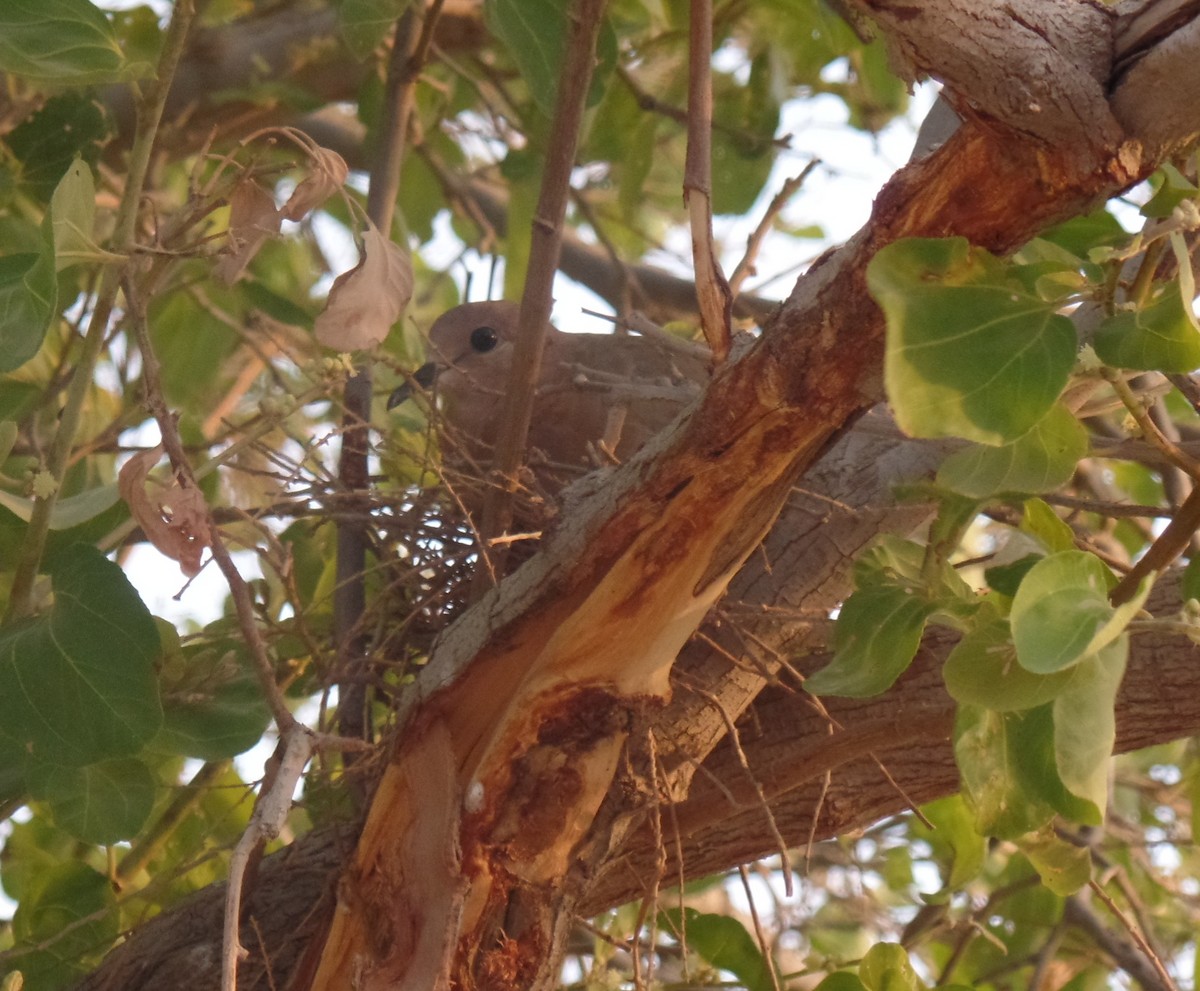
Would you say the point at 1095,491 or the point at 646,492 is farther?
the point at 1095,491

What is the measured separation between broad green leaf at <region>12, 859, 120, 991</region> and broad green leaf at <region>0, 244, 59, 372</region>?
3.37ft

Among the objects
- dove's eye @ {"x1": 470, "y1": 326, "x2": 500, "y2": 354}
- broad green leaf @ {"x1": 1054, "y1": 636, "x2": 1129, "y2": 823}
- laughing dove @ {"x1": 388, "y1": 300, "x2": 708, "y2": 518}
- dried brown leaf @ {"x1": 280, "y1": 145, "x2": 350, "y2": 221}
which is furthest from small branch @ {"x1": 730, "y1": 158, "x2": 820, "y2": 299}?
dove's eye @ {"x1": 470, "y1": 326, "x2": 500, "y2": 354}

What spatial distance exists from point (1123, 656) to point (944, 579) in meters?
0.27

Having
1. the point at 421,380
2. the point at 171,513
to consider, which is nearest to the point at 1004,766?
the point at 171,513

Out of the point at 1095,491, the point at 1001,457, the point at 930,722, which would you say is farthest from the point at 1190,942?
the point at 1001,457

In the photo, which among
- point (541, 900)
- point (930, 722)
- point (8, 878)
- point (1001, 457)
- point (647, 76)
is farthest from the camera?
point (647, 76)

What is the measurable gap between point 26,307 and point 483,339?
5.46 feet

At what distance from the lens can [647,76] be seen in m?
3.18

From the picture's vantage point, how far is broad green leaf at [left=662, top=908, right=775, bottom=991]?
2.06 m

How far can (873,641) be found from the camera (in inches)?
53.0

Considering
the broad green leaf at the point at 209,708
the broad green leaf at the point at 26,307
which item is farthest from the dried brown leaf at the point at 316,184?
the broad green leaf at the point at 209,708

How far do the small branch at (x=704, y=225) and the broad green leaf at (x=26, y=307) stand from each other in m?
0.65

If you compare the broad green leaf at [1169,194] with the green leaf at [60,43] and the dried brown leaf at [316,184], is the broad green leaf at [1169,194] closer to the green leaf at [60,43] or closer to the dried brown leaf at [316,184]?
the dried brown leaf at [316,184]

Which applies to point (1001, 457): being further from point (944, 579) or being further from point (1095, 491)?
point (1095, 491)
